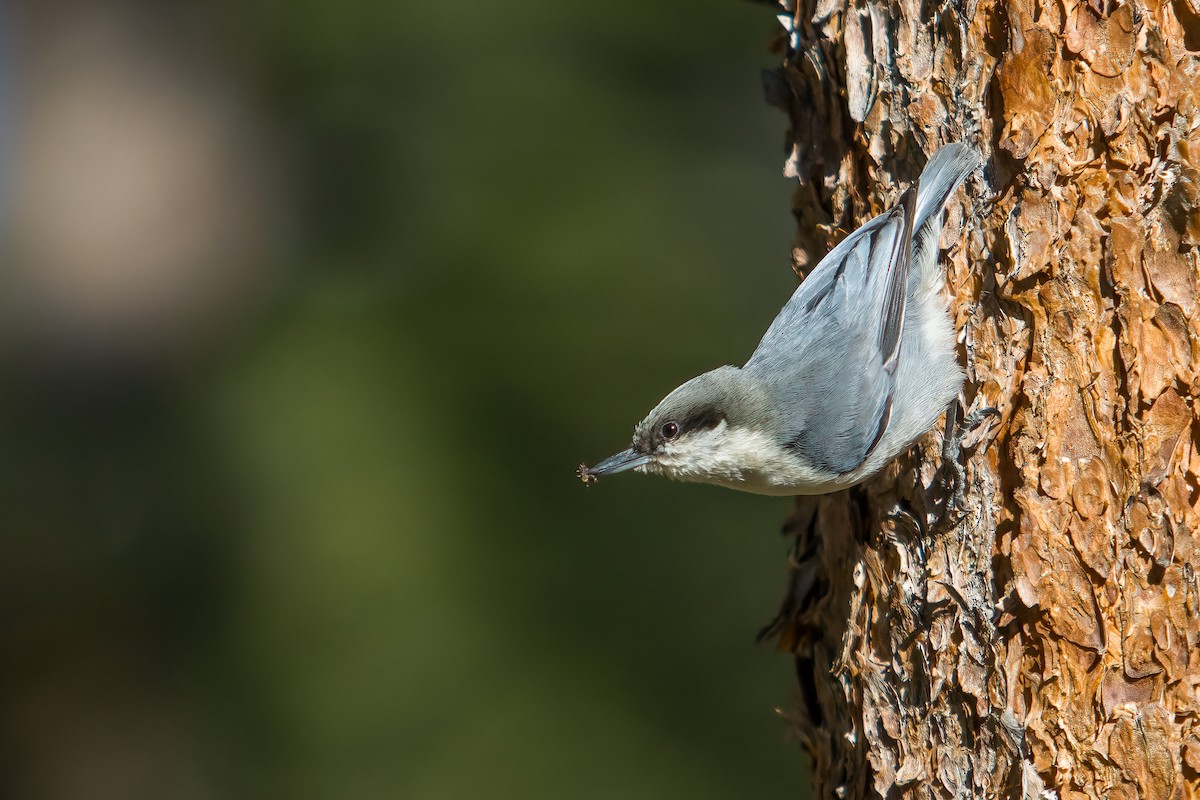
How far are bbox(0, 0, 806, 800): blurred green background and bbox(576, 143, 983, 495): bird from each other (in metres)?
2.61

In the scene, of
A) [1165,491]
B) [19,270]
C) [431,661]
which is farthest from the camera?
[19,270]

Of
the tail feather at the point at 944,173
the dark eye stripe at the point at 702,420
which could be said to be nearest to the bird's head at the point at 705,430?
the dark eye stripe at the point at 702,420

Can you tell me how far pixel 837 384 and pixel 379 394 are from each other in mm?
3387

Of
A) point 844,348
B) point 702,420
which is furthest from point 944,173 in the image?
point 702,420

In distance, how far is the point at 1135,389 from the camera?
1910 mm

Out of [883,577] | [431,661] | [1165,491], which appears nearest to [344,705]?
[431,661]

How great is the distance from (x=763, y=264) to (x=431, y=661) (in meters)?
2.58

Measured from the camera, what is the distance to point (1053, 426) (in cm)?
198

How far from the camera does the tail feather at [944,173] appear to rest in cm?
211

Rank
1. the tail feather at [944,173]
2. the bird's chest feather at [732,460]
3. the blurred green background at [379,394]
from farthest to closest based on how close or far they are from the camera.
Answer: the blurred green background at [379,394] → the bird's chest feather at [732,460] → the tail feather at [944,173]

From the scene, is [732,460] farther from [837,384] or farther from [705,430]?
[837,384]

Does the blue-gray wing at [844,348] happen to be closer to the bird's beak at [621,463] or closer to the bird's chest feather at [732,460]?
the bird's chest feather at [732,460]

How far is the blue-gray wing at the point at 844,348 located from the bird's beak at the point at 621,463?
1.07 feet

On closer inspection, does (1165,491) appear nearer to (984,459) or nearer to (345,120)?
(984,459)
